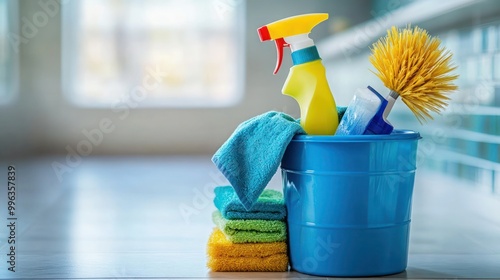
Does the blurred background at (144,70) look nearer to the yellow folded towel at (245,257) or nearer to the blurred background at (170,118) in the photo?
the blurred background at (170,118)

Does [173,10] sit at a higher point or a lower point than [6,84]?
higher

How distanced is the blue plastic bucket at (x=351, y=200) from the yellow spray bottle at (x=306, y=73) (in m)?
0.08

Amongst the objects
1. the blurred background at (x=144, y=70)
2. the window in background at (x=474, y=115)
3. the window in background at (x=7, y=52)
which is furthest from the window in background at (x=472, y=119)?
the window in background at (x=7, y=52)

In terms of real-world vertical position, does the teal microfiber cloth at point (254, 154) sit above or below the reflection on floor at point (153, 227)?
above

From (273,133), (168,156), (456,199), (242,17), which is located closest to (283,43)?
(273,133)

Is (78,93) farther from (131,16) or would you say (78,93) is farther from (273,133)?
(273,133)

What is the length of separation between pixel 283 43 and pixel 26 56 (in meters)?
3.95

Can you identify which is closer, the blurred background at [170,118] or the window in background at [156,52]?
the blurred background at [170,118]

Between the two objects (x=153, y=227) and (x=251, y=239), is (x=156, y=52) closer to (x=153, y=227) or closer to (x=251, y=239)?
(x=153, y=227)

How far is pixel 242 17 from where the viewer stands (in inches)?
205

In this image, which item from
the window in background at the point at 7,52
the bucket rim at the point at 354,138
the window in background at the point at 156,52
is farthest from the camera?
the window in background at the point at 156,52

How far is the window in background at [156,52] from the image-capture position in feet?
16.9

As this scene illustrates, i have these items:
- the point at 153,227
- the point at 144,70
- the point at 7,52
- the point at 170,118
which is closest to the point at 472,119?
the point at 153,227

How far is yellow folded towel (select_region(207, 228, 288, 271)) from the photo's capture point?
4.61 feet
